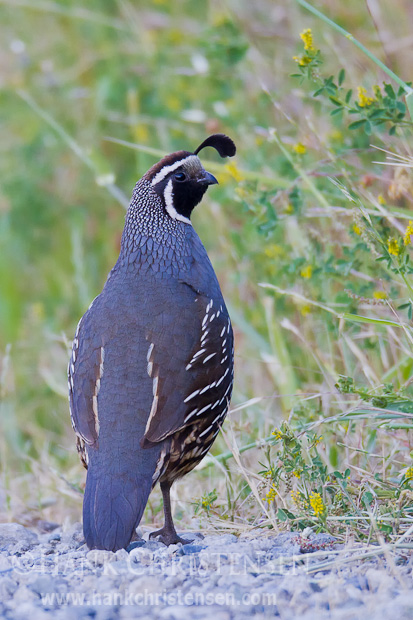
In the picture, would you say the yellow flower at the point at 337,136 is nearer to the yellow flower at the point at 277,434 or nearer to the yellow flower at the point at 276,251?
the yellow flower at the point at 276,251

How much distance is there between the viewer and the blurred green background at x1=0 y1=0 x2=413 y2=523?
412 centimetres

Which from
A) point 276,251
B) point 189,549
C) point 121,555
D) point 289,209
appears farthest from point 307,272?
point 121,555

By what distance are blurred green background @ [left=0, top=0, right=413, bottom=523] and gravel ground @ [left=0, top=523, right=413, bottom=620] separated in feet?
2.00

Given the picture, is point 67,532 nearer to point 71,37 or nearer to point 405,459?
point 405,459

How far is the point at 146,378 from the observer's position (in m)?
3.31

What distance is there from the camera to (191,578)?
2564 millimetres

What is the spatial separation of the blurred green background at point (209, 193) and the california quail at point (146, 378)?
0.86 ft

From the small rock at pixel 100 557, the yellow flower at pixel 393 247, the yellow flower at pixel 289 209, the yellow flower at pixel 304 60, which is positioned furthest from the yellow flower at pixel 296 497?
the yellow flower at pixel 304 60

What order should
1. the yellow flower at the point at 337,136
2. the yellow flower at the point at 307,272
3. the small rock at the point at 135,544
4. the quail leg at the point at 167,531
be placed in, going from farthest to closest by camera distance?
the yellow flower at the point at 337,136
the yellow flower at the point at 307,272
the quail leg at the point at 167,531
the small rock at the point at 135,544

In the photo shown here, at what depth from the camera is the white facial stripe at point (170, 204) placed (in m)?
3.98

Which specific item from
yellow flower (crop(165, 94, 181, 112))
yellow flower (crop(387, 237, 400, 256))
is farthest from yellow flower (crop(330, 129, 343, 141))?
yellow flower (crop(165, 94, 181, 112))

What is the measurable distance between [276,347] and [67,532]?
4.91 feet

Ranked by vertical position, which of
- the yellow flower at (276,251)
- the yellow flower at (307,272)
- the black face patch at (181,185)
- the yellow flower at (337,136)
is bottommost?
the yellow flower at (307,272)

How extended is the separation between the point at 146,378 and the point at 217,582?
0.98 m
